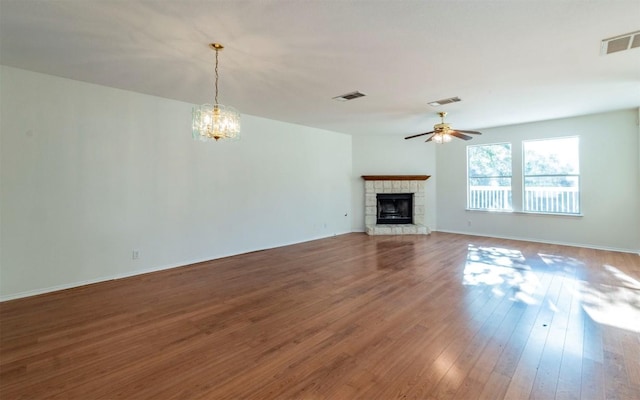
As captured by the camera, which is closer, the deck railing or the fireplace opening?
the deck railing

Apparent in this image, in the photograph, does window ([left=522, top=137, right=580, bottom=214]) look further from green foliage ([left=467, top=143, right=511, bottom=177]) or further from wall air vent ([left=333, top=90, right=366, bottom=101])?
wall air vent ([left=333, top=90, right=366, bottom=101])

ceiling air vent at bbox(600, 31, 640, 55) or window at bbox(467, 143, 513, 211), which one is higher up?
ceiling air vent at bbox(600, 31, 640, 55)

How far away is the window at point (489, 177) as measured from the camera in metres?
6.84

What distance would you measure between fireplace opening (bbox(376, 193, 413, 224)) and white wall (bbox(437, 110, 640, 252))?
201 centimetres

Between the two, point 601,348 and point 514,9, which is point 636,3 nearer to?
point 514,9

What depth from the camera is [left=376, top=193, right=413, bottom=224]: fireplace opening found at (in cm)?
793

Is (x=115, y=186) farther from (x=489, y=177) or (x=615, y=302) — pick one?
(x=489, y=177)

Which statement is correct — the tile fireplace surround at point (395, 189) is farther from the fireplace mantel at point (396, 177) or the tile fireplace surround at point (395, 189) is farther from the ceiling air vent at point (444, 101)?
the ceiling air vent at point (444, 101)

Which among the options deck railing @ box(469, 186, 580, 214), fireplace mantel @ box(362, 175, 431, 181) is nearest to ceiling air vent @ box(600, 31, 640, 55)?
deck railing @ box(469, 186, 580, 214)

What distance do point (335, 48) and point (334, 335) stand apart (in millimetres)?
2718

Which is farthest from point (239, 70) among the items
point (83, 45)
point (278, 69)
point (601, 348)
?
point (601, 348)

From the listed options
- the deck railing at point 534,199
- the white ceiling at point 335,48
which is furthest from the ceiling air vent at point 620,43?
the deck railing at point 534,199

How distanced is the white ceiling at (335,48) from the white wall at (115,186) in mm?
377

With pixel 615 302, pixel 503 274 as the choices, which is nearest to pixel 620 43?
pixel 615 302
